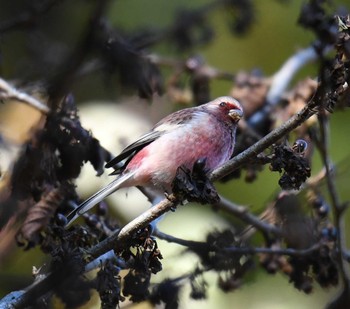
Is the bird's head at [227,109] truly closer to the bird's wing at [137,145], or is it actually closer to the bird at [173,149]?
the bird at [173,149]

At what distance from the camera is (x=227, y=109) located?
4.50 m

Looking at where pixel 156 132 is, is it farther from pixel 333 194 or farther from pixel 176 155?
pixel 333 194

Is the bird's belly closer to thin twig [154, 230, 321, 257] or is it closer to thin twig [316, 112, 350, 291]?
thin twig [154, 230, 321, 257]

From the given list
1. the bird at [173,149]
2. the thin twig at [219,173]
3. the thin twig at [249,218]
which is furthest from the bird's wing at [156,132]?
the thin twig at [219,173]

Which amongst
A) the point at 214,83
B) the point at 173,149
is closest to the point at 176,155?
the point at 173,149

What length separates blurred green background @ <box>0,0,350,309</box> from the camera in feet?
14.1

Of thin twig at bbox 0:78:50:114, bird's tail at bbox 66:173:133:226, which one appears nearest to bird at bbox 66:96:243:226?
bird's tail at bbox 66:173:133:226

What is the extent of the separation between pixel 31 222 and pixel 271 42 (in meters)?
4.17

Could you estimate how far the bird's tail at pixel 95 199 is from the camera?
12.0ft

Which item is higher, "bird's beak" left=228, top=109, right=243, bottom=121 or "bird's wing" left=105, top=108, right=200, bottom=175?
"bird's wing" left=105, top=108, right=200, bottom=175

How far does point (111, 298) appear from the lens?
3.16 m

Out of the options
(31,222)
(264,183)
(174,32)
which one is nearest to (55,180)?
(31,222)

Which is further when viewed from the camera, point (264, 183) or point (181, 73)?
point (264, 183)

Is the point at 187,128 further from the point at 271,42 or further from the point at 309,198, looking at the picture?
the point at 271,42
